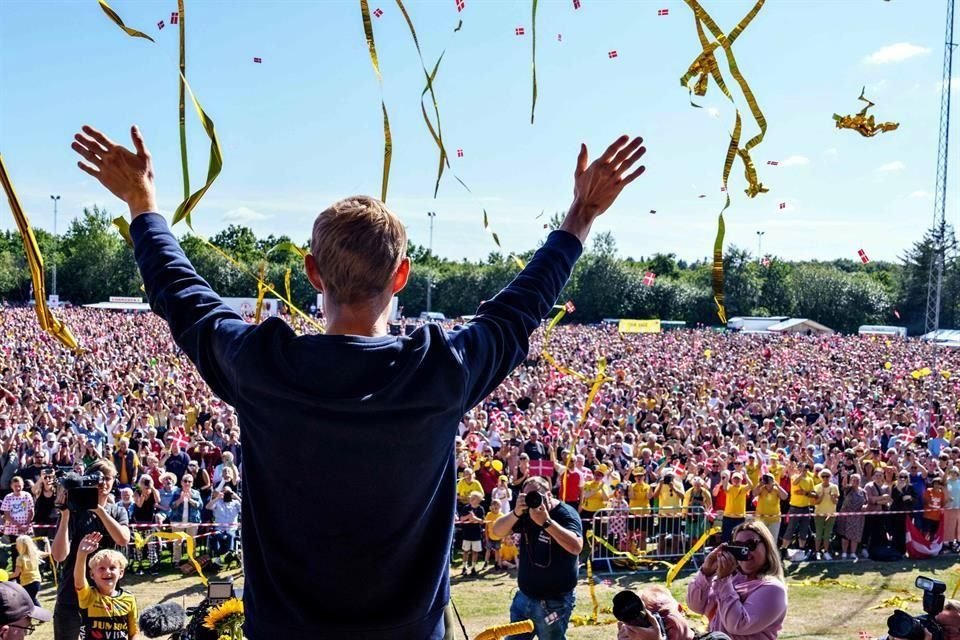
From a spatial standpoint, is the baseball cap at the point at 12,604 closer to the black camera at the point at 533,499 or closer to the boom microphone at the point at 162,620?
the boom microphone at the point at 162,620

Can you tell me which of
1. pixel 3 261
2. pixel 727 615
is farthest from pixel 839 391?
pixel 3 261

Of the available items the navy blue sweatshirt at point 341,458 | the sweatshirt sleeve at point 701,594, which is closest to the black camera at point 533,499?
the sweatshirt sleeve at point 701,594

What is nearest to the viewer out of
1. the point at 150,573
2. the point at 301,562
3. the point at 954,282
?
the point at 301,562

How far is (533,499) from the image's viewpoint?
18.8ft

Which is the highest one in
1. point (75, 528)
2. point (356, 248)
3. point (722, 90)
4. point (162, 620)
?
point (722, 90)

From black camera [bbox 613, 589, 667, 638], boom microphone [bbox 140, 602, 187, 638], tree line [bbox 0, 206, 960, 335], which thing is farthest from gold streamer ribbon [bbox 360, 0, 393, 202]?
tree line [bbox 0, 206, 960, 335]

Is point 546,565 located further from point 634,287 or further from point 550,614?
point 634,287

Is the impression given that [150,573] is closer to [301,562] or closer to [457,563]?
[457,563]

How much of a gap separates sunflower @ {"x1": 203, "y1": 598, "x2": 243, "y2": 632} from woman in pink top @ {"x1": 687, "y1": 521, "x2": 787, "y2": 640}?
227cm

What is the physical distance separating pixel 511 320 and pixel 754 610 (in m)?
2.93

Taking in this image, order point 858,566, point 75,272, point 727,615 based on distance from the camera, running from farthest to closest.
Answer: point 75,272, point 858,566, point 727,615

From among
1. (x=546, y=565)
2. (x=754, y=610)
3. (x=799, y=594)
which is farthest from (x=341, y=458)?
(x=799, y=594)

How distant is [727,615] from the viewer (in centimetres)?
407

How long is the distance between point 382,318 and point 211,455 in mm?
13079
